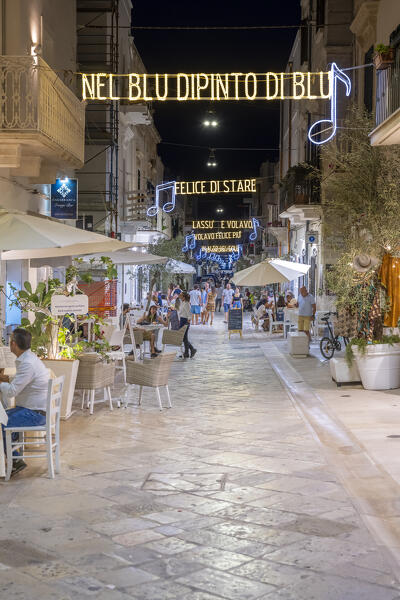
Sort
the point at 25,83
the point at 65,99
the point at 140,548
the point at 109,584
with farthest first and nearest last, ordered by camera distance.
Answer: the point at 65,99, the point at 25,83, the point at 140,548, the point at 109,584

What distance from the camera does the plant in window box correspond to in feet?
41.8

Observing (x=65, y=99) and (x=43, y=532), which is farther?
(x=65, y=99)

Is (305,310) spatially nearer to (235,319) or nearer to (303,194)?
(235,319)

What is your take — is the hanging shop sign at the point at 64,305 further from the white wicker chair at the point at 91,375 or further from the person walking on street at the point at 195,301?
the person walking on street at the point at 195,301

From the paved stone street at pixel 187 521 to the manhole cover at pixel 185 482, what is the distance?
0.02 meters

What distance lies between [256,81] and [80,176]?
50.1 ft

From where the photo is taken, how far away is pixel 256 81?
14.2 meters

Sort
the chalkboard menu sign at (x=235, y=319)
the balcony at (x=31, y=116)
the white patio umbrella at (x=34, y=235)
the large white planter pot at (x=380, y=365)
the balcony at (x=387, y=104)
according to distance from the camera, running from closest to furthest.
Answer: the white patio umbrella at (x=34, y=235)
the balcony at (x=387, y=104)
the balcony at (x=31, y=116)
the large white planter pot at (x=380, y=365)
the chalkboard menu sign at (x=235, y=319)

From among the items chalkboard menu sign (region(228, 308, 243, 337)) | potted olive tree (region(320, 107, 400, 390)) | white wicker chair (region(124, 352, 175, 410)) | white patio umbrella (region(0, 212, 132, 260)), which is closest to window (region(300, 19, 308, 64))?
chalkboard menu sign (region(228, 308, 243, 337))

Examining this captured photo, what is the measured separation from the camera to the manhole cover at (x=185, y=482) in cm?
727

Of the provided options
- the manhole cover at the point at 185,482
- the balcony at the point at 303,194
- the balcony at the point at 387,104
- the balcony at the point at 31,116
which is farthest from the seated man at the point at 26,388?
the balcony at the point at 303,194

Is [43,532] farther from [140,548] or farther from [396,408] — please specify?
[396,408]

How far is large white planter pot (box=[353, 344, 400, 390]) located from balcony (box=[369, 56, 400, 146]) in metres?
3.49

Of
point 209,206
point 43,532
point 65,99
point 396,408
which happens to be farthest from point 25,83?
point 209,206
